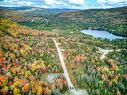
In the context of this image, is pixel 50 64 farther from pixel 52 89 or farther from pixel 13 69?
pixel 52 89

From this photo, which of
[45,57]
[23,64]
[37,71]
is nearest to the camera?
[37,71]

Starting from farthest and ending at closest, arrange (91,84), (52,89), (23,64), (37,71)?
(23,64) < (37,71) < (91,84) < (52,89)

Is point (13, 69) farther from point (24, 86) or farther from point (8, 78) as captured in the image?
point (24, 86)

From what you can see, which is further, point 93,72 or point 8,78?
point 93,72

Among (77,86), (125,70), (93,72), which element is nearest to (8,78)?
(77,86)

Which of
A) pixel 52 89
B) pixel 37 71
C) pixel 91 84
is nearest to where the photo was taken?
pixel 52 89

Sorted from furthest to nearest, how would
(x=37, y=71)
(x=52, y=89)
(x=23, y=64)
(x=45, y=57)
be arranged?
(x=45, y=57) < (x=23, y=64) < (x=37, y=71) < (x=52, y=89)

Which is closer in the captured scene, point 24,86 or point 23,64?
point 24,86

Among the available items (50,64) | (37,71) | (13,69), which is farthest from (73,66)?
(13,69)
